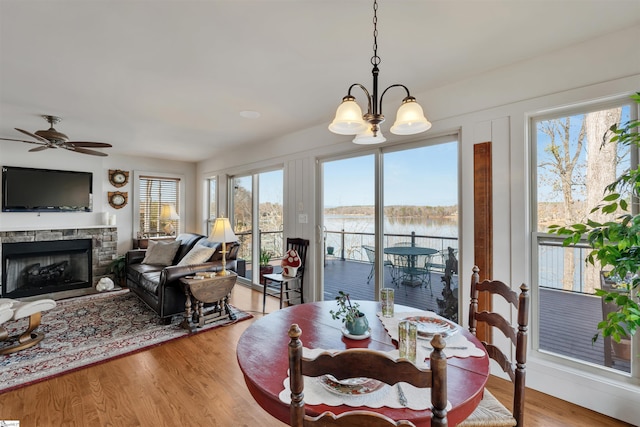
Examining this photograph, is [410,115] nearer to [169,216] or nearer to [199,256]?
[199,256]

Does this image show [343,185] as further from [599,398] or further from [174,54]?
[599,398]

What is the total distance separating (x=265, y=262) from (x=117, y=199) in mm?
3139

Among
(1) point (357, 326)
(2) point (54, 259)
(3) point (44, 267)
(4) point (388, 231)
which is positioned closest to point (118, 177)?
(2) point (54, 259)

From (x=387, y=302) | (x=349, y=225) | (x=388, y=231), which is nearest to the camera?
(x=387, y=302)

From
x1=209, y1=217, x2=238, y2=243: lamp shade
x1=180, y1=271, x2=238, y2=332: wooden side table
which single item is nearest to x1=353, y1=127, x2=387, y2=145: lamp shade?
x1=209, y1=217, x2=238, y2=243: lamp shade

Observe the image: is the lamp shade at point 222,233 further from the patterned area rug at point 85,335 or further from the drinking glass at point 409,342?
the drinking glass at point 409,342

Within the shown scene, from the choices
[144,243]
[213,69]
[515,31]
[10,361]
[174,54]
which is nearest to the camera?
[515,31]

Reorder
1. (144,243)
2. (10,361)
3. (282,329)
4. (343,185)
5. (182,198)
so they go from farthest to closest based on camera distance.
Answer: (182,198), (144,243), (343,185), (10,361), (282,329)

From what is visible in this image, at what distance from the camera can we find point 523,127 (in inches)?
88.7

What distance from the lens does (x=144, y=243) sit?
17.6ft

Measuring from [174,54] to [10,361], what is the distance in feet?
9.96

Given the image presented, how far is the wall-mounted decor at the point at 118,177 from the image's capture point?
5.46 m

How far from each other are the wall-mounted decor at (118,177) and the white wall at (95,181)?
0.06m

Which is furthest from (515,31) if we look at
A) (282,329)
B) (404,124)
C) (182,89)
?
(182,89)
